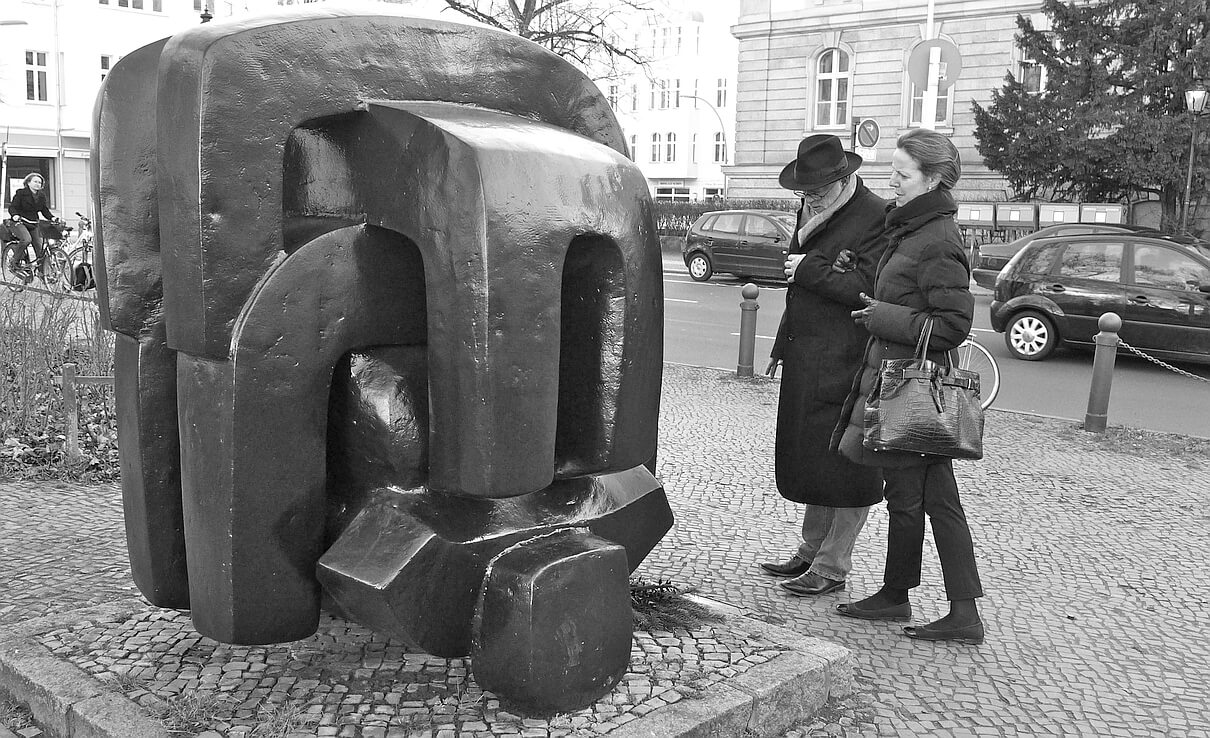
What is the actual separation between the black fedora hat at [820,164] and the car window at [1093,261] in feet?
29.1

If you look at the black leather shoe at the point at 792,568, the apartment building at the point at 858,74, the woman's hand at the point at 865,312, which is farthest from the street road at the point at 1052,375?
the apartment building at the point at 858,74

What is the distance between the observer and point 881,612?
406 cm

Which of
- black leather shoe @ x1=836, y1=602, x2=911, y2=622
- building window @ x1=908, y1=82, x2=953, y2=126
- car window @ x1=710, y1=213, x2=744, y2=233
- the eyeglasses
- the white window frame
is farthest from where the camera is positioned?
the white window frame

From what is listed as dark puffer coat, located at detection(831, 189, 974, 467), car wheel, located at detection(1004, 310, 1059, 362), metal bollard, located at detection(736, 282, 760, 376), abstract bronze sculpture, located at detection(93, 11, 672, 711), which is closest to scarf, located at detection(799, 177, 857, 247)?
dark puffer coat, located at detection(831, 189, 974, 467)

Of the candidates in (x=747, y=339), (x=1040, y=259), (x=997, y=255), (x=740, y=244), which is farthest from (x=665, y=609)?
(x=740, y=244)

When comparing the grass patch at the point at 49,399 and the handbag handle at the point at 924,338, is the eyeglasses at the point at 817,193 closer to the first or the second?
the handbag handle at the point at 924,338

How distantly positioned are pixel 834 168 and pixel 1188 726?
2.20m

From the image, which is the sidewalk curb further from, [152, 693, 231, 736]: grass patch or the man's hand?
the man's hand

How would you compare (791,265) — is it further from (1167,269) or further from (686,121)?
(686,121)

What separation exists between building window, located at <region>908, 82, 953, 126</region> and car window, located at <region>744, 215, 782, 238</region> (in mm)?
14500

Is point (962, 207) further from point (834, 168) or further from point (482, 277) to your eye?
point (482, 277)

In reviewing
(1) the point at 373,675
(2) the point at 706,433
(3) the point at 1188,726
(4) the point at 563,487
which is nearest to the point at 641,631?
(4) the point at 563,487

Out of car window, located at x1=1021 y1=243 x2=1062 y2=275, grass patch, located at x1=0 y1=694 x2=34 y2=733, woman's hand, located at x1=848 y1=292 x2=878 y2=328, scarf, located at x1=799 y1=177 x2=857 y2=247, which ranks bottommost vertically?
grass patch, located at x1=0 y1=694 x2=34 y2=733

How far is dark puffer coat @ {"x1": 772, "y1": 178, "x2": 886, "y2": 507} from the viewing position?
4.16 metres
